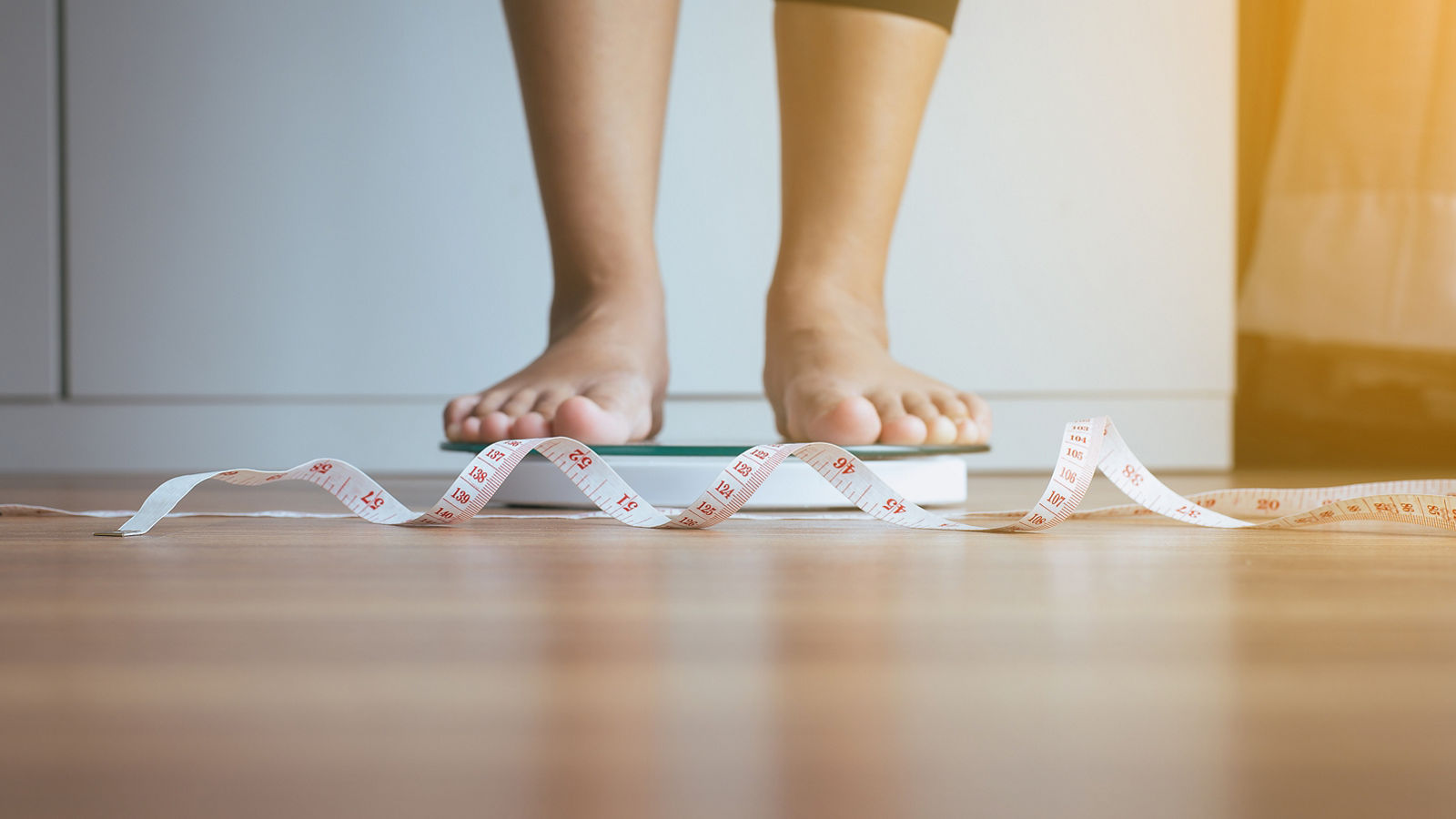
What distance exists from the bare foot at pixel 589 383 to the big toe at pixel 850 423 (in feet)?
0.51

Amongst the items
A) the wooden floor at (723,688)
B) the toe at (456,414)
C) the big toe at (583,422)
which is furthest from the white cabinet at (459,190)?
the wooden floor at (723,688)

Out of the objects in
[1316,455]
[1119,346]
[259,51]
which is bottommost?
[1316,455]

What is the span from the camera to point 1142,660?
0.92 feet

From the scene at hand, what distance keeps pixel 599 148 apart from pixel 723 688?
977 mm

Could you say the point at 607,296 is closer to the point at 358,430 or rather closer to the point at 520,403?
the point at 520,403

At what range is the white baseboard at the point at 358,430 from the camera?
5.52ft

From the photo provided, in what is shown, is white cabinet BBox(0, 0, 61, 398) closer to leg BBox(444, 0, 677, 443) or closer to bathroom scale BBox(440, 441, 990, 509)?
leg BBox(444, 0, 677, 443)

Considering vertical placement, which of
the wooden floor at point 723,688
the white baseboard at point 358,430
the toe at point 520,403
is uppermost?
the toe at point 520,403

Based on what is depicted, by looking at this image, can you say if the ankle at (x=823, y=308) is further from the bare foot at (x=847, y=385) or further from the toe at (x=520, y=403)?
the toe at (x=520, y=403)

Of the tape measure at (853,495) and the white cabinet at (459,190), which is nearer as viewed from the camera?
the tape measure at (853,495)

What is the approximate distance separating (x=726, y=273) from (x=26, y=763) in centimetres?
156

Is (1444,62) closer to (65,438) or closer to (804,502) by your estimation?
(804,502)

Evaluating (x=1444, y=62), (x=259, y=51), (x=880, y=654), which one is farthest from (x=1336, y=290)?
(x=880, y=654)

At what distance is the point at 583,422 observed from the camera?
0.89 meters
